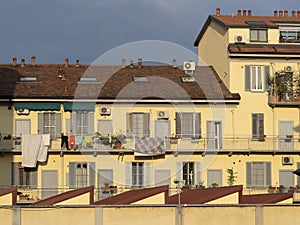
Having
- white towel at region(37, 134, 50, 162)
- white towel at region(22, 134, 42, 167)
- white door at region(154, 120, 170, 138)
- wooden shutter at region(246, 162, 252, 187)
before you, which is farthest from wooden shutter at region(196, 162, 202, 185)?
white towel at region(22, 134, 42, 167)

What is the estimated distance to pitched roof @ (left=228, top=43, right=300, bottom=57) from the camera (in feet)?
181

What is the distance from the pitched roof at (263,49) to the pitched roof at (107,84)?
2.76m

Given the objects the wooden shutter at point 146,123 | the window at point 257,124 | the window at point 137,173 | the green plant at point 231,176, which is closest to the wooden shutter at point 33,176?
the window at point 137,173

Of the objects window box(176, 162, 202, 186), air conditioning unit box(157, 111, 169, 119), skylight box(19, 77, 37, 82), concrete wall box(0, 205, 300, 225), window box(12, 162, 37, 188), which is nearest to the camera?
concrete wall box(0, 205, 300, 225)

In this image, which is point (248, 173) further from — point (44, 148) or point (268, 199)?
point (268, 199)

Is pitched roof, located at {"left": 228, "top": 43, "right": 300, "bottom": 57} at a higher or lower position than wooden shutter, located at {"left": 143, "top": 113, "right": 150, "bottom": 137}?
higher

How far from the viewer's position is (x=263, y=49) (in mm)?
55562

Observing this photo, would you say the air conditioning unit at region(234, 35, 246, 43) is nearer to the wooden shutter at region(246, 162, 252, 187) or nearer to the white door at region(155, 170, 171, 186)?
the wooden shutter at region(246, 162, 252, 187)

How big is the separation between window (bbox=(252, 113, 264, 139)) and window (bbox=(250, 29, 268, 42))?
5.42m

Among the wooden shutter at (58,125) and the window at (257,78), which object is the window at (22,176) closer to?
the wooden shutter at (58,125)

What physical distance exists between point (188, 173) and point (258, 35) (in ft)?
36.1

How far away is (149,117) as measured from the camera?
54.5 meters

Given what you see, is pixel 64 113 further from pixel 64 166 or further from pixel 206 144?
pixel 206 144

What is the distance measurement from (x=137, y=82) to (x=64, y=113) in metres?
5.63
